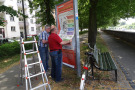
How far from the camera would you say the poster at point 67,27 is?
4168 mm

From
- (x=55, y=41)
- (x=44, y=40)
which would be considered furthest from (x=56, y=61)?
(x=44, y=40)

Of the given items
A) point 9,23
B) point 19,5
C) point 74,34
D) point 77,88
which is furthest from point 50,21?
point 19,5

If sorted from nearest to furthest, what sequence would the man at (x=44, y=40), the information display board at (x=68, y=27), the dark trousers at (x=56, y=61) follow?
the dark trousers at (x=56, y=61) < the information display board at (x=68, y=27) < the man at (x=44, y=40)

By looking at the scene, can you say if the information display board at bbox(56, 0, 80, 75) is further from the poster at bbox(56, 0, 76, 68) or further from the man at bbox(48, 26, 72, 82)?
the man at bbox(48, 26, 72, 82)

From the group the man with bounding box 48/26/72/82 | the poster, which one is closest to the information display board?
the poster

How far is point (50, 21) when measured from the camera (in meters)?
9.48

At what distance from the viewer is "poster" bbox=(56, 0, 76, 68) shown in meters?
4.17

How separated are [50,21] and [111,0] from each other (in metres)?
5.00

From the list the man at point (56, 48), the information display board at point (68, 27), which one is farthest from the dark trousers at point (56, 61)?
the information display board at point (68, 27)

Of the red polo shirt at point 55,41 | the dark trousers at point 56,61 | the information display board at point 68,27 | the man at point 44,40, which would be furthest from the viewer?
the man at point 44,40

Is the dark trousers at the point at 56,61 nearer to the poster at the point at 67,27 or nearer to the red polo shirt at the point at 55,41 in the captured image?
the red polo shirt at the point at 55,41

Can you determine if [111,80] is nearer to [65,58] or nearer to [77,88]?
[77,88]

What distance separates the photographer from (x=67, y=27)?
4.50 m

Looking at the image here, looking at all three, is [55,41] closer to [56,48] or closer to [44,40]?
[56,48]
